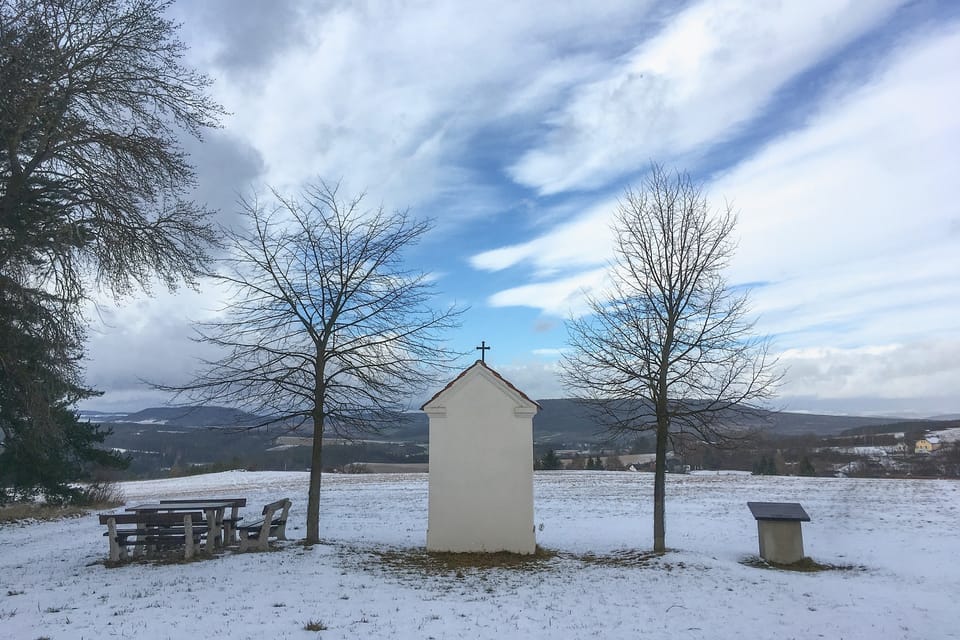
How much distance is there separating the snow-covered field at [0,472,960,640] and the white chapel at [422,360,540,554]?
1101 millimetres

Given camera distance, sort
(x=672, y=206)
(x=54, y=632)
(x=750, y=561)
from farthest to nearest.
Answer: (x=672, y=206), (x=750, y=561), (x=54, y=632)

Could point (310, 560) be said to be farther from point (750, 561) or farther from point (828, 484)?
point (828, 484)

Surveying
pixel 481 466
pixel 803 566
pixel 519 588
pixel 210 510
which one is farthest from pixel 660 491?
pixel 210 510

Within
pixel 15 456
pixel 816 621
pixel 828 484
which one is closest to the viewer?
pixel 816 621

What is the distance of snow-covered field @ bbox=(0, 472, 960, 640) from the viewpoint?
8.41 metres

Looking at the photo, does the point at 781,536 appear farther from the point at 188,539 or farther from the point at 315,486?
the point at 188,539

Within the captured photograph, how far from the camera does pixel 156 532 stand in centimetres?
1287

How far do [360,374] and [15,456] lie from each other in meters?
15.0

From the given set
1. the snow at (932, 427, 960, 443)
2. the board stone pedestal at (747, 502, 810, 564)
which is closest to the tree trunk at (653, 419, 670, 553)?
the board stone pedestal at (747, 502, 810, 564)

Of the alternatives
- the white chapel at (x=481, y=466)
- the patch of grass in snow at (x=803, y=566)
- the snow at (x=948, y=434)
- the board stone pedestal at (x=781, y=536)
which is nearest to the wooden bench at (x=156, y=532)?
the white chapel at (x=481, y=466)

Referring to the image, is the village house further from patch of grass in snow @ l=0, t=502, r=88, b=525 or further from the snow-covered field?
patch of grass in snow @ l=0, t=502, r=88, b=525

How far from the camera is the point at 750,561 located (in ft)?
45.2

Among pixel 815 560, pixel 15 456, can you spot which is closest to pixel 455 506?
pixel 815 560

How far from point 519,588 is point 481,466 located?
141 inches
